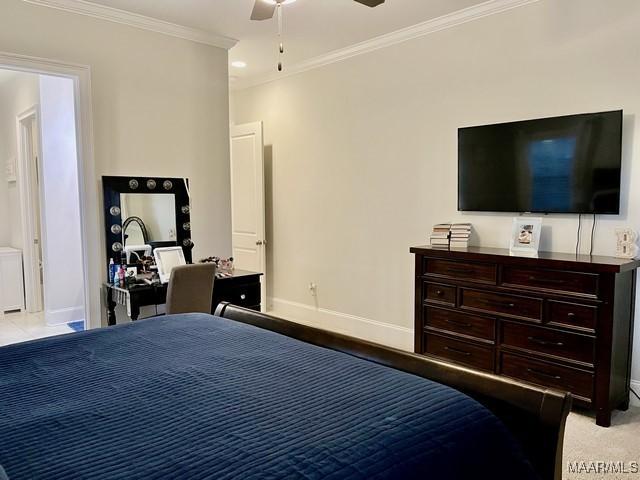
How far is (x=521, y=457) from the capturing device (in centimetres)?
135

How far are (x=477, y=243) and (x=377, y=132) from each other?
143 centimetres

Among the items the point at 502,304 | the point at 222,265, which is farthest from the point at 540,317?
the point at 222,265

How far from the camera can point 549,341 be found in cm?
292

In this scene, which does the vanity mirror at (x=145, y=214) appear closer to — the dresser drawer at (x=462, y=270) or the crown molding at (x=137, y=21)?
the crown molding at (x=137, y=21)

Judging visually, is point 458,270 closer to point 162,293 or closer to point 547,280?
point 547,280

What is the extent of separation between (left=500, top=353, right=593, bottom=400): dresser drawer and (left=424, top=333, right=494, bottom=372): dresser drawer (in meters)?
0.11

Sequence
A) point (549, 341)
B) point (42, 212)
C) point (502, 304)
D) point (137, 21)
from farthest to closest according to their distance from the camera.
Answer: point (42, 212) → point (137, 21) → point (502, 304) → point (549, 341)

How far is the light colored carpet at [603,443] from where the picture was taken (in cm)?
230

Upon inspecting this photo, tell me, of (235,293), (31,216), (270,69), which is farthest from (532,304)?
(31,216)

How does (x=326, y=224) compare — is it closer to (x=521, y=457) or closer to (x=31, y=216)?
(x=31, y=216)

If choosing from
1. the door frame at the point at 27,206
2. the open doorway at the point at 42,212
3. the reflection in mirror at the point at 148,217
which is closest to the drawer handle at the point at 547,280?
the reflection in mirror at the point at 148,217

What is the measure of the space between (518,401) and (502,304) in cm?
181

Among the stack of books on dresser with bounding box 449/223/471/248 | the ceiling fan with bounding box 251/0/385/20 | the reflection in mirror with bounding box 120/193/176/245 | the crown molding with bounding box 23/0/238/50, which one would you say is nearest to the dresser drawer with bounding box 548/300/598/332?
the stack of books on dresser with bounding box 449/223/471/248

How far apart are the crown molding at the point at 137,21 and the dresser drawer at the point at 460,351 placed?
3.04 metres
